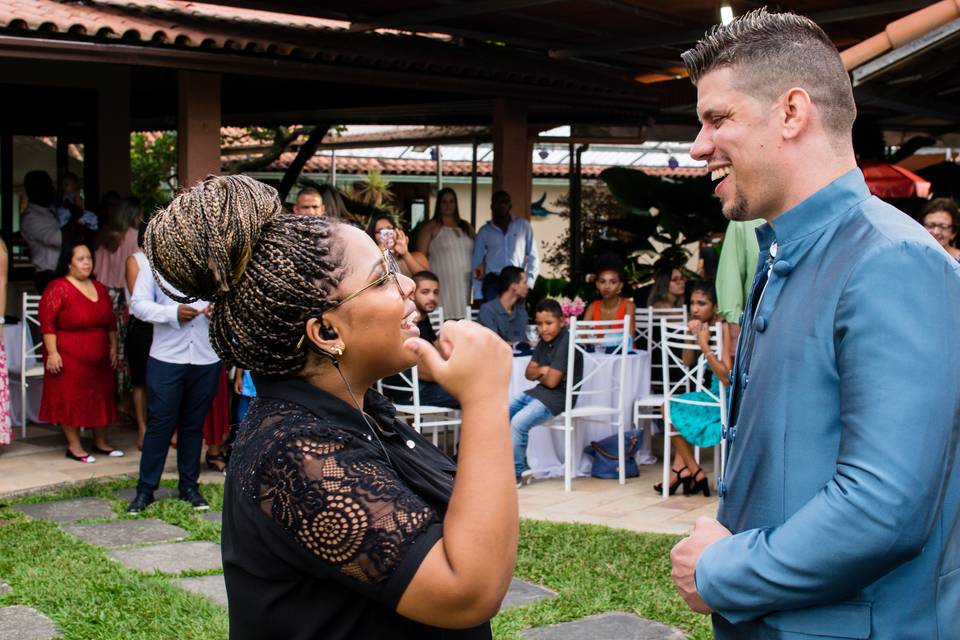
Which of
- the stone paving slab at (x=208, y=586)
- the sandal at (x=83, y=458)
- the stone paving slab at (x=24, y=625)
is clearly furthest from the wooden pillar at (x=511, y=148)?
the stone paving slab at (x=24, y=625)

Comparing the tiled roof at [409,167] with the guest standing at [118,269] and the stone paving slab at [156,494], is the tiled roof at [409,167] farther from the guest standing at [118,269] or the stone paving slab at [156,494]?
the stone paving slab at [156,494]

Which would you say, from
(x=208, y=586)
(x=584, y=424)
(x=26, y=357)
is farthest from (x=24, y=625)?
(x=26, y=357)

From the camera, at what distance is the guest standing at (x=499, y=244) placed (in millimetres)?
10883

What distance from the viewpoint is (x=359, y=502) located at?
65.4 inches

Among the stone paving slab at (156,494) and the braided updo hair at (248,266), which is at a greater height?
the braided updo hair at (248,266)

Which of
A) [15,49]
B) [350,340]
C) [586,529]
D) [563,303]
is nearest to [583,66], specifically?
[563,303]

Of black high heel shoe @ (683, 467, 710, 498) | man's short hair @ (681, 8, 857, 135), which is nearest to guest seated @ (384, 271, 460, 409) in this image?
black high heel shoe @ (683, 467, 710, 498)

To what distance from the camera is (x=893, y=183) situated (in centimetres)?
1200

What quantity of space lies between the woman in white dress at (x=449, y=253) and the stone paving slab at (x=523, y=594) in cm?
565

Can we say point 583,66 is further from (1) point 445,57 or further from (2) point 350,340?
(2) point 350,340

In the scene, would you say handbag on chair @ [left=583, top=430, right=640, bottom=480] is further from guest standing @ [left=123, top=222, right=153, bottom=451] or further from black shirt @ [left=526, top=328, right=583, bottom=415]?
guest standing @ [left=123, top=222, right=153, bottom=451]

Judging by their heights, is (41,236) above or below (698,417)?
above

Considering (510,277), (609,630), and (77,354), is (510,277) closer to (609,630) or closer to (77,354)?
(77,354)

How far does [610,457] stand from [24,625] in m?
4.78
